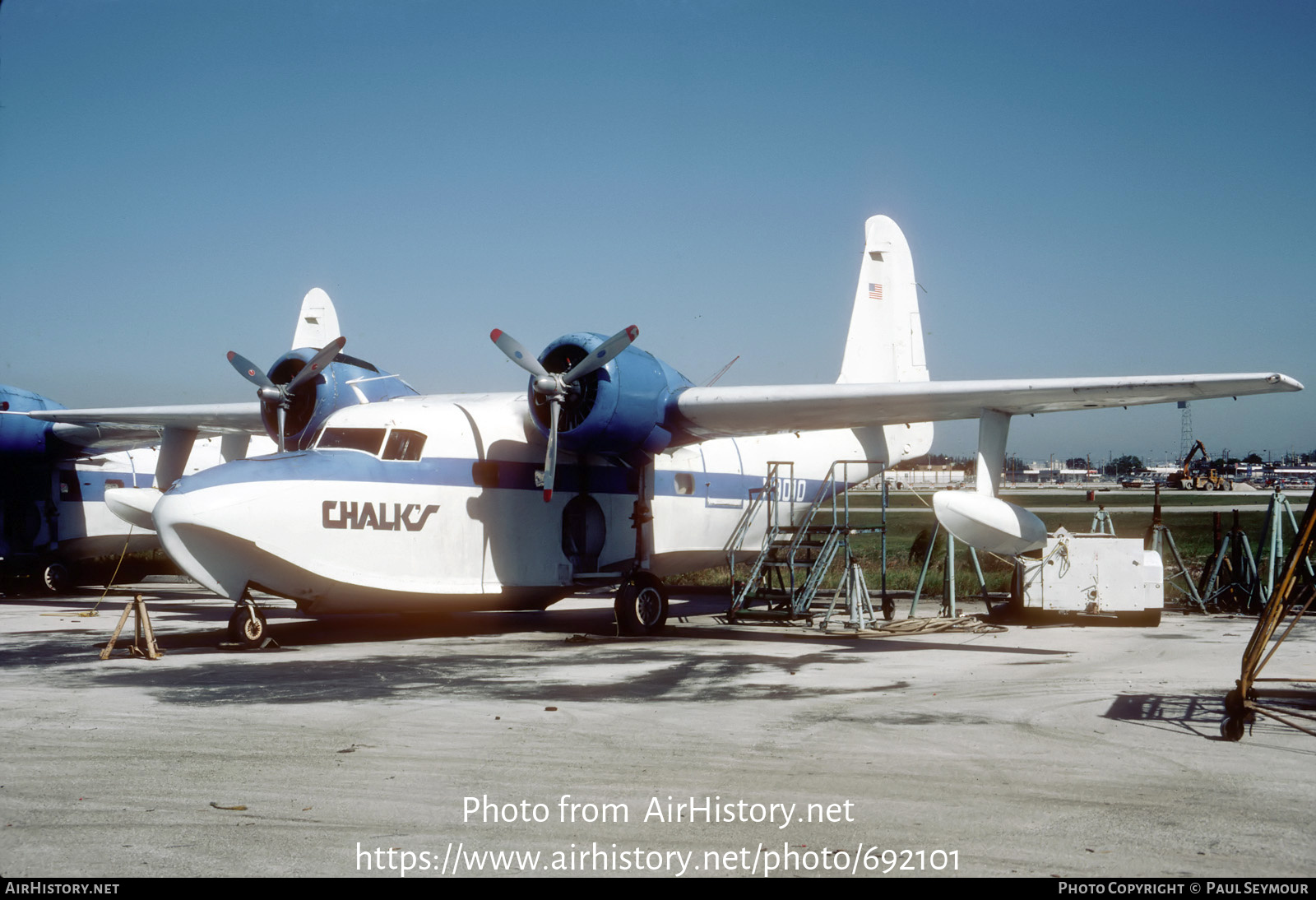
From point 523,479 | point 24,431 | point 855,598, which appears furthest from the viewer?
point 24,431

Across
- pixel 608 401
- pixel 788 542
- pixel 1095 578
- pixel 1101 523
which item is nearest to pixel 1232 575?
pixel 1101 523

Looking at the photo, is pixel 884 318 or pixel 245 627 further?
pixel 884 318

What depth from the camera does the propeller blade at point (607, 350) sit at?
1399 cm

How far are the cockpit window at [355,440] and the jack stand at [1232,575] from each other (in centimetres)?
1531

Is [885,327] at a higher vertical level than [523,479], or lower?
higher

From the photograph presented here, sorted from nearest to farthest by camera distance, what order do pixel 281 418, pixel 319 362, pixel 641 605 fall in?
pixel 319 362 < pixel 641 605 < pixel 281 418

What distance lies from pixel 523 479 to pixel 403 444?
1936mm

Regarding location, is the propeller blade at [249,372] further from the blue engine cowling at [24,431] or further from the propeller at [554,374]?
the blue engine cowling at [24,431]

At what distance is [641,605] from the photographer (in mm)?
15523

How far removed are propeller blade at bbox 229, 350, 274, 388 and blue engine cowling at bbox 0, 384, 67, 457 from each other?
9.37 meters

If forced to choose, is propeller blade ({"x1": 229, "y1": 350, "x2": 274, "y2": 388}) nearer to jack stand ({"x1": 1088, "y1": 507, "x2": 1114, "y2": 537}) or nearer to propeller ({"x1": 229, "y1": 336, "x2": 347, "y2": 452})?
propeller ({"x1": 229, "y1": 336, "x2": 347, "y2": 452})

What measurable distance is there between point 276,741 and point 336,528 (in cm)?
554

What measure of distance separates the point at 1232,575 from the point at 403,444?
15.9m

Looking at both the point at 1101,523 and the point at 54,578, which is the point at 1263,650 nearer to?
the point at 1101,523
